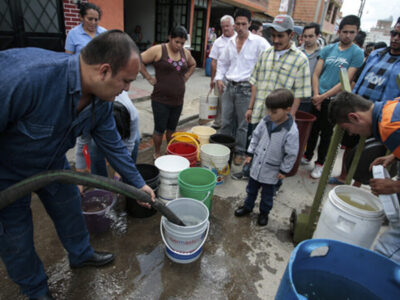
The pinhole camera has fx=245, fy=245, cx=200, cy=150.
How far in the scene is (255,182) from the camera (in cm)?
274

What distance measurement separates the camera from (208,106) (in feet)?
17.0

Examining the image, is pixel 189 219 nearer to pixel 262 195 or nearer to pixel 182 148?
pixel 262 195

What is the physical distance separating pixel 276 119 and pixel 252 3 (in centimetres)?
1277

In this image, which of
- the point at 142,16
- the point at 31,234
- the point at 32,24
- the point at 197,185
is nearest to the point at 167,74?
the point at 197,185

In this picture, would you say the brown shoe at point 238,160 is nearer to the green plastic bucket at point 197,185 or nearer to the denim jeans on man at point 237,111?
the denim jeans on man at point 237,111

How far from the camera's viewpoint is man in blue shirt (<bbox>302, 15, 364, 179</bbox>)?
3.40 meters

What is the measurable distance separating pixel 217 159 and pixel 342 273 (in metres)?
1.95

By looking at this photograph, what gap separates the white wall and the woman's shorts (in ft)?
26.4

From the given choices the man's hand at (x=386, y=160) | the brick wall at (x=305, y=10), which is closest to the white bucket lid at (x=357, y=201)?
the man's hand at (x=386, y=160)

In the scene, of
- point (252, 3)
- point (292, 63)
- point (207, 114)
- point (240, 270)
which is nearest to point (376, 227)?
point (240, 270)

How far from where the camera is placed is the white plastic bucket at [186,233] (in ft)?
6.72

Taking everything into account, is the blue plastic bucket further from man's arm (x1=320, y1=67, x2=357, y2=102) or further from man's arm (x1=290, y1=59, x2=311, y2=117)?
man's arm (x1=320, y1=67, x2=357, y2=102)

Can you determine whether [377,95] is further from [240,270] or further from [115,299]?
[115,299]

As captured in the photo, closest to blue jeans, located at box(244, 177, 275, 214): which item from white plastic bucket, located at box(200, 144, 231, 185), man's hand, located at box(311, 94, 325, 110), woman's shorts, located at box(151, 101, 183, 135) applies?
white plastic bucket, located at box(200, 144, 231, 185)
